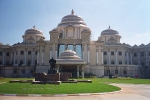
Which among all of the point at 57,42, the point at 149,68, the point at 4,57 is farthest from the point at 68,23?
the point at 149,68

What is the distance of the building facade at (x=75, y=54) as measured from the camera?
201 ft

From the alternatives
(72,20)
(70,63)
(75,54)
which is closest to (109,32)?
(72,20)

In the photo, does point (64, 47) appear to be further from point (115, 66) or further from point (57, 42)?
point (115, 66)

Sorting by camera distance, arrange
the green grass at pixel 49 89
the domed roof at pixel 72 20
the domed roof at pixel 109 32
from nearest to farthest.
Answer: the green grass at pixel 49 89 → the domed roof at pixel 72 20 → the domed roof at pixel 109 32

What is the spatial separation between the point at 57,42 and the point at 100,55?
1643 centimetres

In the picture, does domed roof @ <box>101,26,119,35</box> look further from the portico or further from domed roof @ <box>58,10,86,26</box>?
the portico

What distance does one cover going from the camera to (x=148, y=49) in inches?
2896

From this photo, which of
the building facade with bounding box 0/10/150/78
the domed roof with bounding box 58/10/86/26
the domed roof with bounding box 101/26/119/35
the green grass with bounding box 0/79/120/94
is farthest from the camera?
the domed roof with bounding box 101/26/119/35

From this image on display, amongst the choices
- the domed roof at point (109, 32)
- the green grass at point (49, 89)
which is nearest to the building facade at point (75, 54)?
the domed roof at point (109, 32)

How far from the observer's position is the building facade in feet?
201

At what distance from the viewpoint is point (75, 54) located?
59.7 meters

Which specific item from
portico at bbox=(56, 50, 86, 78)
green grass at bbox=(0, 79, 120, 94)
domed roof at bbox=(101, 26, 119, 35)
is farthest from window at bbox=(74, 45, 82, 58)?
green grass at bbox=(0, 79, 120, 94)

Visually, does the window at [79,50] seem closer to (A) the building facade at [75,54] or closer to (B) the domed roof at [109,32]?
(A) the building facade at [75,54]

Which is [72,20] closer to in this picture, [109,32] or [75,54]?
[109,32]
